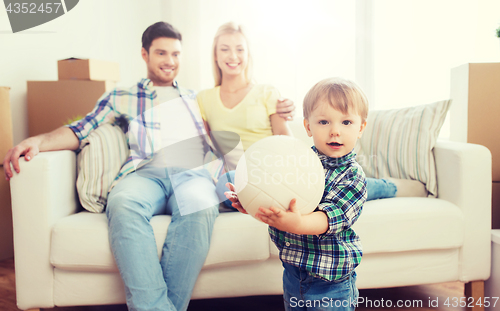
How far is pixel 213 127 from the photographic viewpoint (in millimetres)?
1688

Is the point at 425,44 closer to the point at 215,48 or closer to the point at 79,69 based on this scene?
the point at 215,48

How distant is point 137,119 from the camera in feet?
5.67

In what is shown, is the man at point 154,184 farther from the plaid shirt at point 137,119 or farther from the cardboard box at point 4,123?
the cardboard box at point 4,123

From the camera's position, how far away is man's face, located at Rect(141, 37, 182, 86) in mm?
1794

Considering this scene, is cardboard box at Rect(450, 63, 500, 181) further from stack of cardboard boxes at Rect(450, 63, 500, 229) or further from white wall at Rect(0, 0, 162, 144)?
white wall at Rect(0, 0, 162, 144)

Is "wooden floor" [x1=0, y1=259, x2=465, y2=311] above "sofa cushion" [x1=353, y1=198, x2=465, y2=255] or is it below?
below

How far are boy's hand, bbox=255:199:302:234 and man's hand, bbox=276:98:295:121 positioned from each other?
93 centimetres

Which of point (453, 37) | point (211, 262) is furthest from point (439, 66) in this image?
point (211, 262)

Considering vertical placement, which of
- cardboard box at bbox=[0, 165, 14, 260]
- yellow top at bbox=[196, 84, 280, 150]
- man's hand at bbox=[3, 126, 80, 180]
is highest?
yellow top at bbox=[196, 84, 280, 150]

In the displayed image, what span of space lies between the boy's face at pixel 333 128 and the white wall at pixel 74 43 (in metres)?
2.21

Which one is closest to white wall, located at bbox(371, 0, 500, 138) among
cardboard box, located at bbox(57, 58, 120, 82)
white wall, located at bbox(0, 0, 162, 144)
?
white wall, located at bbox(0, 0, 162, 144)

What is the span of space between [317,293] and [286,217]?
265 mm

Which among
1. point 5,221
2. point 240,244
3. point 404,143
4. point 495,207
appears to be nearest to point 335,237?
point 240,244

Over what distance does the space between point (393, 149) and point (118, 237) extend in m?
1.27
